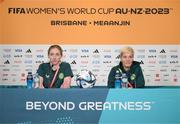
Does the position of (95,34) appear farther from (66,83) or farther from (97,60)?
(66,83)

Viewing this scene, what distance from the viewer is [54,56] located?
12.6 feet

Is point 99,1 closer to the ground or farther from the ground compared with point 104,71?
farther from the ground

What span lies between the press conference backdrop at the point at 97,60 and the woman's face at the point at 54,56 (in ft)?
0.17

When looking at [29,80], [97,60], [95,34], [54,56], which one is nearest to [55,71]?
[54,56]

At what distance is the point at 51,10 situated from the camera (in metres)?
3.83

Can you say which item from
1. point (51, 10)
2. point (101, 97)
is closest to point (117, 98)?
point (101, 97)

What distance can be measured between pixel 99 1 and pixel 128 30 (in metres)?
0.43

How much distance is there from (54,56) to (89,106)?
63 centimetres

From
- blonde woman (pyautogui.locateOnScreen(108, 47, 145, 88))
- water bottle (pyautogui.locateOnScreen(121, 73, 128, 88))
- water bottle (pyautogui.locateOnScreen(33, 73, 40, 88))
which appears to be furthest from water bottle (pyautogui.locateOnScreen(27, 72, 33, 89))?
water bottle (pyautogui.locateOnScreen(121, 73, 128, 88))

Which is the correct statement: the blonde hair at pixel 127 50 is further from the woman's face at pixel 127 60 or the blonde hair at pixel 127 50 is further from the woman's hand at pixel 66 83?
the woman's hand at pixel 66 83

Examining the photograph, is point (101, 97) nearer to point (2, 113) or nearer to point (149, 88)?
point (149, 88)

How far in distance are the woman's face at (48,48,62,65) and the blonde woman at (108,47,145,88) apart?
1.85ft

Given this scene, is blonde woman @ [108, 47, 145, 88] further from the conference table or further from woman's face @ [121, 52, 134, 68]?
the conference table

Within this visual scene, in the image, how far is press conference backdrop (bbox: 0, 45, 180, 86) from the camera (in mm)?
3801
